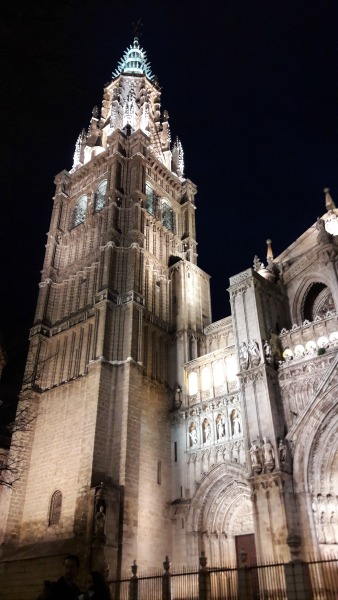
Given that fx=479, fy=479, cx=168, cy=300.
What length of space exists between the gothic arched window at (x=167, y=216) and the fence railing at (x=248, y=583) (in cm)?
2909

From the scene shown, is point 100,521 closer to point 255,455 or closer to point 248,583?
point 255,455

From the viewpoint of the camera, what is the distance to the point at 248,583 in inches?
623

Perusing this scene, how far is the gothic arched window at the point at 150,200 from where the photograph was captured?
43.0 m

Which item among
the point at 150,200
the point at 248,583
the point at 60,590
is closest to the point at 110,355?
the point at 150,200

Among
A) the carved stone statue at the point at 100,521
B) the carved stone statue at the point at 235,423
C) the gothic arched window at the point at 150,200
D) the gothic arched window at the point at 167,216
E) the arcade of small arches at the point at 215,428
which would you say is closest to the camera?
the carved stone statue at the point at 100,521

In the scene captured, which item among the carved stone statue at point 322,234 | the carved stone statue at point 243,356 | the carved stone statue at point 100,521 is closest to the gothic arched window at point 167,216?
the carved stone statue at point 322,234

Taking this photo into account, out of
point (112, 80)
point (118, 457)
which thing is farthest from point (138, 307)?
point (112, 80)

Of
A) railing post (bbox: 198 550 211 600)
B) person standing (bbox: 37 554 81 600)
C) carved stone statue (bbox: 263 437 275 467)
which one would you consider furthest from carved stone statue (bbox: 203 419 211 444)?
person standing (bbox: 37 554 81 600)

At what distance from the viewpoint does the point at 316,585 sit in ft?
69.0

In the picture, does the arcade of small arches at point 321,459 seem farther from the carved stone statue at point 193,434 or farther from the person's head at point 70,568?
the person's head at point 70,568

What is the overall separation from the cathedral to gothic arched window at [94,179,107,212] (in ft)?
0.92

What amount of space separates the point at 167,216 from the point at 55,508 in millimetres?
27269

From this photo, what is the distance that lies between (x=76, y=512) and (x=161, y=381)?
1072 cm

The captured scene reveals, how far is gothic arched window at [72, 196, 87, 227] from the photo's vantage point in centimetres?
4388
